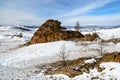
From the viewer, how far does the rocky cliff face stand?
55.5m

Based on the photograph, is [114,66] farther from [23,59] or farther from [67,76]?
[23,59]

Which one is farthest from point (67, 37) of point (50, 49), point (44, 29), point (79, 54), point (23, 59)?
point (23, 59)

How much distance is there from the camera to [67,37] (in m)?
57.6

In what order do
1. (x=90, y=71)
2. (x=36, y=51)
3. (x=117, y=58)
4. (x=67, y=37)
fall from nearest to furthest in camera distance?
(x=90, y=71) → (x=117, y=58) → (x=36, y=51) → (x=67, y=37)

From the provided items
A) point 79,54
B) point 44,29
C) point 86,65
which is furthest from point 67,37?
point 86,65

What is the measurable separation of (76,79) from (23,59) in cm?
1665

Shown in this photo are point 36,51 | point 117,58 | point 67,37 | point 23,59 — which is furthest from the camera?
point 67,37

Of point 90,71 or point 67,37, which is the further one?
point 67,37

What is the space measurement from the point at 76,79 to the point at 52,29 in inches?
1530

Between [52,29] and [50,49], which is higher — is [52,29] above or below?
above

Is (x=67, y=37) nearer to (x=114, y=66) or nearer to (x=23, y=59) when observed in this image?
(x=23, y=59)

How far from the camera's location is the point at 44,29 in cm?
5972

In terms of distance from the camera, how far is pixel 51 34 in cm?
5750

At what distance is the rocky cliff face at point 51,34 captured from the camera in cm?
5553
